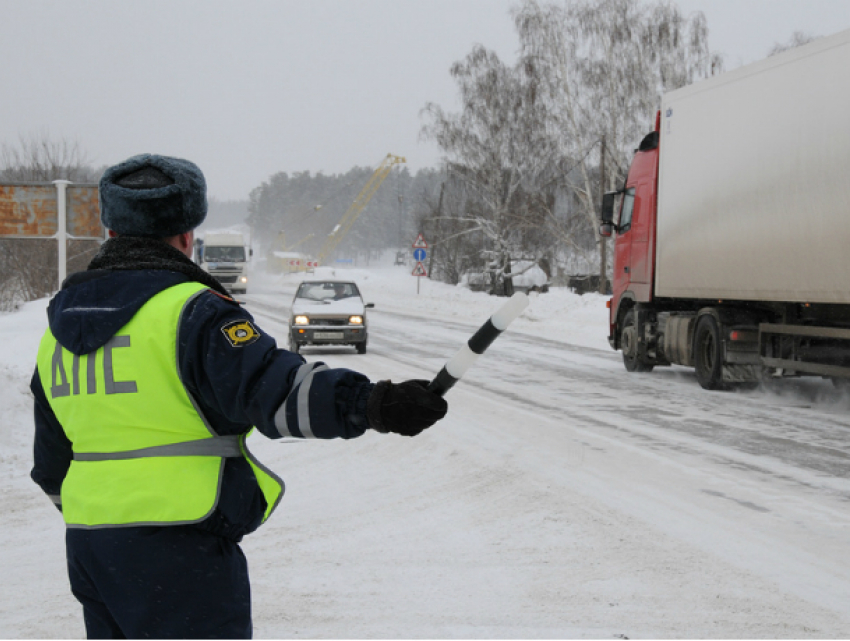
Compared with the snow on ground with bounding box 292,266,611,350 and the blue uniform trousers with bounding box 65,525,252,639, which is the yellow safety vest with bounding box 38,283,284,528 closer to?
the blue uniform trousers with bounding box 65,525,252,639

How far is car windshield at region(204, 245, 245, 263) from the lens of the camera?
4588 cm

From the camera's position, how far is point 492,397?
36.2 feet

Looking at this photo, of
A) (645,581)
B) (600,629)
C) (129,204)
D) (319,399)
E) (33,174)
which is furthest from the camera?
(33,174)

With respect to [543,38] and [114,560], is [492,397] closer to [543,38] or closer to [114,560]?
[114,560]

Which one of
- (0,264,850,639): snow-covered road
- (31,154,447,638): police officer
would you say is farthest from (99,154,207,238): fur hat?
(0,264,850,639): snow-covered road

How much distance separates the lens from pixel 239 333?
1962 mm

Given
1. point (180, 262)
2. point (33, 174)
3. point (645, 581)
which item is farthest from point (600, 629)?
point (33, 174)

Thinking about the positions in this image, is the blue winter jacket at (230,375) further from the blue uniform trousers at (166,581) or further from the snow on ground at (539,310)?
the snow on ground at (539,310)

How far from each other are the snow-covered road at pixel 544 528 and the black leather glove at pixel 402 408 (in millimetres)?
2062

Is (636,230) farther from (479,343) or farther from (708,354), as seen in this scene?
(479,343)

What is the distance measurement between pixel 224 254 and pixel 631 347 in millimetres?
35149

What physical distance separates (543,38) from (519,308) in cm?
3651

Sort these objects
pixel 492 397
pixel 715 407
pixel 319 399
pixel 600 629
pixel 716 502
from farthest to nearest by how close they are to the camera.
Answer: pixel 492 397, pixel 715 407, pixel 716 502, pixel 600 629, pixel 319 399

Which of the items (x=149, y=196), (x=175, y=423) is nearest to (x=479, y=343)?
(x=175, y=423)
